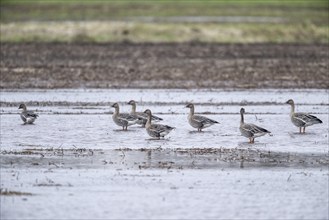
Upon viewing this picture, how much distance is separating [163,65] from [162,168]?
88.0 ft

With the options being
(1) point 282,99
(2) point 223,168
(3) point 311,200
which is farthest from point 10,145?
(1) point 282,99

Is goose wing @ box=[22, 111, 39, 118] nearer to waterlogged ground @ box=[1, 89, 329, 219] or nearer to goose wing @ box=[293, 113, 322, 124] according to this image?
waterlogged ground @ box=[1, 89, 329, 219]

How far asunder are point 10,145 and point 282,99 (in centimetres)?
1361

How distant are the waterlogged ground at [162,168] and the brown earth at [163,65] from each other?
8285 mm

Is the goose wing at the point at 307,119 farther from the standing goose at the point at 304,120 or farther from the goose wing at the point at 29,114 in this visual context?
the goose wing at the point at 29,114

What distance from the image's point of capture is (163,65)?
4706 cm

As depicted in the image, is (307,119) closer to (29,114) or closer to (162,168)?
(162,168)

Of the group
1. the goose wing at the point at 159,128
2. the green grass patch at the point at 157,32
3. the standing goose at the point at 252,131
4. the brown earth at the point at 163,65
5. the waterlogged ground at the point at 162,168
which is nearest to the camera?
the waterlogged ground at the point at 162,168

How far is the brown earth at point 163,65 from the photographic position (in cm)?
4038

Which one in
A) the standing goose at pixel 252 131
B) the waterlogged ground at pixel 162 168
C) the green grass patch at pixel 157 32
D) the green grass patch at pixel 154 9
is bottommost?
the waterlogged ground at pixel 162 168

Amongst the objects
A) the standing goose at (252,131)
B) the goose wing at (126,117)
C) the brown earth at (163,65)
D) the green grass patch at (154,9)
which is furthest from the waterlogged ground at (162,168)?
the green grass patch at (154,9)

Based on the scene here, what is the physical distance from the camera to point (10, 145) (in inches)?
934

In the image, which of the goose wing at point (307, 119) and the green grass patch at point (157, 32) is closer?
the goose wing at point (307, 119)

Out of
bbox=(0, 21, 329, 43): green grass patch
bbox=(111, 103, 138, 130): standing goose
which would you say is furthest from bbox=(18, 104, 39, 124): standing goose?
bbox=(0, 21, 329, 43): green grass patch
